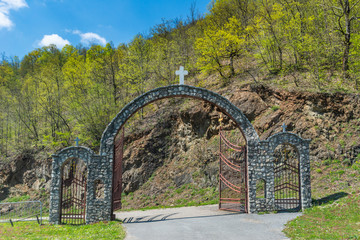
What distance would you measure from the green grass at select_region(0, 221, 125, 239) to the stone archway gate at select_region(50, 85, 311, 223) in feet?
2.35

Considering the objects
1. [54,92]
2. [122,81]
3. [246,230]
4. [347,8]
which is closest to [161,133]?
[122,81]

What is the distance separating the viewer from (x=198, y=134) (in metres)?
19.2

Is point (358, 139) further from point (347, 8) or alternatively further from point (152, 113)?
point (152, 113)

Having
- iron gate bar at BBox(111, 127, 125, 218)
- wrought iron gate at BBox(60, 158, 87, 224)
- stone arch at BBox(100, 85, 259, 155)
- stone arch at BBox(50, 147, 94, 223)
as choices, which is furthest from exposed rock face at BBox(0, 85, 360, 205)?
stone arch at BBox(50, 147, 94, 223)

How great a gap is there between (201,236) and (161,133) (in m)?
13.6

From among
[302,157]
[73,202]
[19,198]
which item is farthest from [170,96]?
[19,198]

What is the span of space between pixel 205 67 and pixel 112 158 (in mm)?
13607

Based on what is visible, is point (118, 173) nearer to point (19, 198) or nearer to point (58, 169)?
point (58, 169)

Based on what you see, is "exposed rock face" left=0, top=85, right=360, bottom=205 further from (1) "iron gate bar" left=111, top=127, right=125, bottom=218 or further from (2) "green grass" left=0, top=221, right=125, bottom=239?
(2) "green grass" left=0, top=221, right=125, bottom=239

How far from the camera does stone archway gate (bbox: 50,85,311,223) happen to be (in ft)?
32.9

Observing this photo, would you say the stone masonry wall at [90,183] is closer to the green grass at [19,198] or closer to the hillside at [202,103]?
the hillside at [202,103]

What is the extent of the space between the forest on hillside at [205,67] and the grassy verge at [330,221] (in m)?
7.98

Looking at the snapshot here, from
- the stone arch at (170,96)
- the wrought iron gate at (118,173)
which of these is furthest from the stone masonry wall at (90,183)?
the wrought iron gate at (118,173)

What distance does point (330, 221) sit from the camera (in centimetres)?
824
